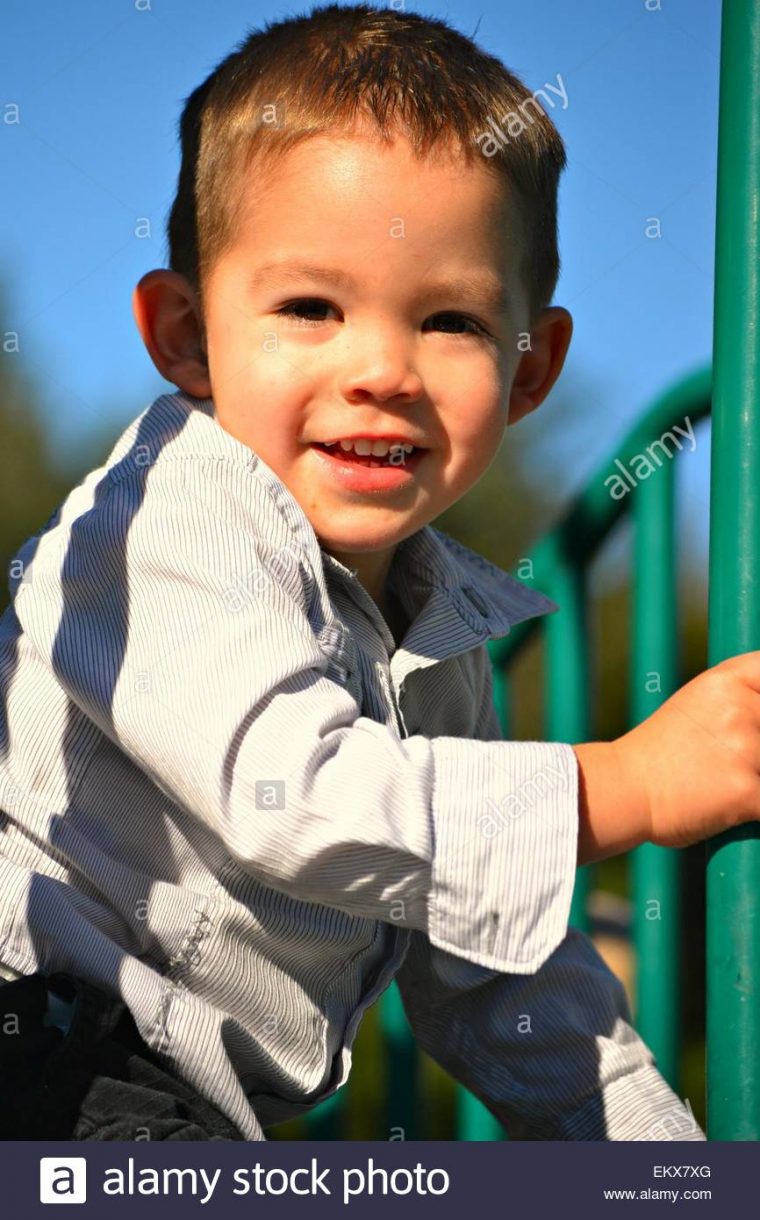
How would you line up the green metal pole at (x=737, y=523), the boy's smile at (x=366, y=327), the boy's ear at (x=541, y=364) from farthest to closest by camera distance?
the boy's ear at (x=541, y=364) → the boy's smile at (x=366, y=327) → the green metal pole at (x=737, y=523)

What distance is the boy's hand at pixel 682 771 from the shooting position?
1097 millimetres

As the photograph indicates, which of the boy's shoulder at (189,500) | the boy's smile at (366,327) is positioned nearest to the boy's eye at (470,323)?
the boy's smile at (366,327)

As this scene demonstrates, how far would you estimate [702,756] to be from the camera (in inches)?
44.8

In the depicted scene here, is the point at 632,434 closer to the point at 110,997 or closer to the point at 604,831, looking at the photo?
the point at 604,831

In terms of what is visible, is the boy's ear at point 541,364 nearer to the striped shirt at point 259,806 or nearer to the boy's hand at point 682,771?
the striped shirt at point 259,806

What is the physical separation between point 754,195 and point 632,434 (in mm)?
711

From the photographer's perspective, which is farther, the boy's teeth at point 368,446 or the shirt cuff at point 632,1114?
the shirt cuff at point 632,1114

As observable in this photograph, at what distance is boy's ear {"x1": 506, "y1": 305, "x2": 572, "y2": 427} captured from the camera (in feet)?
5.37

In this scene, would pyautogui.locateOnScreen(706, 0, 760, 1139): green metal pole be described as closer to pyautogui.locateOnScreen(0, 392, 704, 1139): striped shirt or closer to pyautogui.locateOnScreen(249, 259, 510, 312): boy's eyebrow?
pyautogui.locateOnScreen(0, 392, 704, 1139): striped shirt

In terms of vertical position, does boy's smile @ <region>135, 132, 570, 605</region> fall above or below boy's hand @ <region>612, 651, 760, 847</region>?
above

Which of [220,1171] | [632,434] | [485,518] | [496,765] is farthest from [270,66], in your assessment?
[485,518]

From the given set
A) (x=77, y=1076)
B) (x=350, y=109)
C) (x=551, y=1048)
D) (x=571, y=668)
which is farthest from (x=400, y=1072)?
(x=350, y=109)

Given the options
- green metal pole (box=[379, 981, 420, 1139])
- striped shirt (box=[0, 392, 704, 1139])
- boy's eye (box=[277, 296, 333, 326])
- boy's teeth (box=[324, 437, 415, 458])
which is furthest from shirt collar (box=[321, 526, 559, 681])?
green metal pole (box=[379, 981, 420, 1139])

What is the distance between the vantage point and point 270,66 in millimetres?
1486
